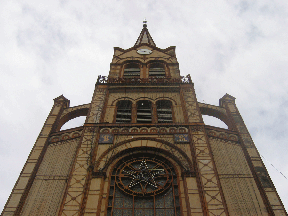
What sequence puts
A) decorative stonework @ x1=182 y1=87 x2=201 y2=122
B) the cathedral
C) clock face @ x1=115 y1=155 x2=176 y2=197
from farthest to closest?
1. decorative stonework @ x1=182 y1=87 x2=201 y2=122
2. clock face @ x1=115 y1=155 x2=176 y2=197
3. the cathedral

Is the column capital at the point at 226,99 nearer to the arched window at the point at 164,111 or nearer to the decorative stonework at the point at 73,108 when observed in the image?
the arched window at the point at 164,111

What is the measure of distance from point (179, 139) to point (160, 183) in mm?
2802

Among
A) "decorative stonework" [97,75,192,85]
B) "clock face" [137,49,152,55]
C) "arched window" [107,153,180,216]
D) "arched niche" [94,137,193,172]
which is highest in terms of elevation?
"clock face" [137,49,152,55]

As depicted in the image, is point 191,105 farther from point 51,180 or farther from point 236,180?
point 51,180

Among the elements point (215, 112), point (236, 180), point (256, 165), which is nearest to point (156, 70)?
point (215, 112)

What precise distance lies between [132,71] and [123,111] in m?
5.95

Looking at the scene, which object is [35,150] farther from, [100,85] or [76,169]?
[100,85]

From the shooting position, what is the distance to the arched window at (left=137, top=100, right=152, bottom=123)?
57.8ft

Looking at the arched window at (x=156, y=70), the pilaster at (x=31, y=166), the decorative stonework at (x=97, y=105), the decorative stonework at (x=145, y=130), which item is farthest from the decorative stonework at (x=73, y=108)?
the arched window at (x=156, y=70)

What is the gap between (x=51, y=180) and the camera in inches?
538

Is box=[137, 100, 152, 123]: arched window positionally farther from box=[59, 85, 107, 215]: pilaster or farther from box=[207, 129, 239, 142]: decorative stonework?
box=[207, 129, 239, 142]: decorative stonework

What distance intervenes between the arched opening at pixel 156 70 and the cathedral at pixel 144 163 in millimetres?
3590

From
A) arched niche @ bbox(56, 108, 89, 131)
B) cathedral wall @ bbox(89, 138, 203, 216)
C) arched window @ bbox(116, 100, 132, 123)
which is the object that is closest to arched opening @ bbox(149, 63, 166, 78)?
arched window @ bbox(116, 100, 132, 123)

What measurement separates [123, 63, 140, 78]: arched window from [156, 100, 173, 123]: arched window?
436cm
